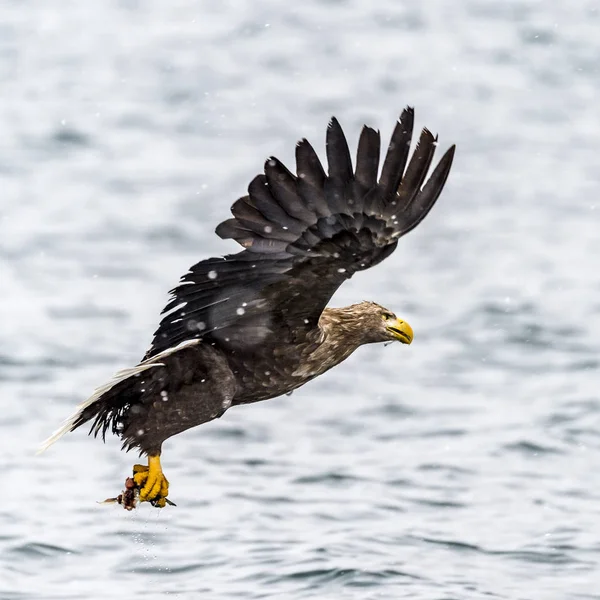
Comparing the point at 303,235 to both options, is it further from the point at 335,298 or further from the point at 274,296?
the point at 335,298

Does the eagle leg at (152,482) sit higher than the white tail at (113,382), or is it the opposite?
the white tail at (113,382)

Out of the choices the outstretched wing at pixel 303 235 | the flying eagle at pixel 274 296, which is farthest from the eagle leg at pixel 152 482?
the outstretched wing at pixel 303 235

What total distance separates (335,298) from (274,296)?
4969 mm

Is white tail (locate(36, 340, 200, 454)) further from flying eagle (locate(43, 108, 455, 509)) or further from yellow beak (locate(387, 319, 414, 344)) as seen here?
yellow beak (locate(387, 319, 414, 344))

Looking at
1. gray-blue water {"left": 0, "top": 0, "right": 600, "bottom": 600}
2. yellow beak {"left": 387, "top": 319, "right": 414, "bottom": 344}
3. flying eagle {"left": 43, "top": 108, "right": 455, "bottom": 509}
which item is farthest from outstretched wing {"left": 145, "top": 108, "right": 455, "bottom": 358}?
gray-blue water {"left": 0, "top": 0, "right": 600, "bottom": 600}

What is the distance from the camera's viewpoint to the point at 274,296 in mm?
6434

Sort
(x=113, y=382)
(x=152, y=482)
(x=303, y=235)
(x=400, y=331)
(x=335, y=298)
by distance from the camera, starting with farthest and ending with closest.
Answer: (x=335, y=298), (x=400, y=331), (x=152, y=482), (x=113, y=382), (x=303, y=235)

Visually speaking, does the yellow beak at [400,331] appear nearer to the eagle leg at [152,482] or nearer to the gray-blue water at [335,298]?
the eagle leg at [152,482]

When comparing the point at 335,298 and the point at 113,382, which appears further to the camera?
the point at 335,298

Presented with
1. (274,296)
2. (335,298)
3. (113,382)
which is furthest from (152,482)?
(335,298)

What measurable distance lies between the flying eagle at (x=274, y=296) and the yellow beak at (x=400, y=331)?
0.05 meters

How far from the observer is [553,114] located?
608 inches

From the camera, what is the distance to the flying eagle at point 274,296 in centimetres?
600

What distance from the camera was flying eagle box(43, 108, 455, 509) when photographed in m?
6.00
